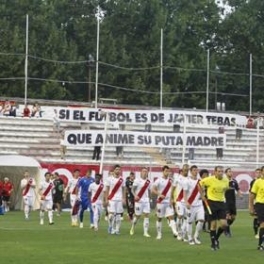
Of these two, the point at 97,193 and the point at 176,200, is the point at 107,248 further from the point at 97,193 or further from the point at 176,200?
the point at 97,193

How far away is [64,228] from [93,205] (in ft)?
4.35

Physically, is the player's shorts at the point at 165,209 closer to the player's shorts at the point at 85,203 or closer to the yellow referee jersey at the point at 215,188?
the yellow referee jersey at the point at 215,188

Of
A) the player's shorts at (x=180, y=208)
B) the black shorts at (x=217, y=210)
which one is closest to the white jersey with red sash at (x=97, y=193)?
the player's shorts at (x=180, y=208)

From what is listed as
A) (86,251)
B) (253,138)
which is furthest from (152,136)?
(86,251)

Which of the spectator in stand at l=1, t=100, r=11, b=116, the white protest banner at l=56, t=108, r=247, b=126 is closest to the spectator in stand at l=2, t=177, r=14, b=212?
the white protest banner at l=56, t=108, r=247, b=126

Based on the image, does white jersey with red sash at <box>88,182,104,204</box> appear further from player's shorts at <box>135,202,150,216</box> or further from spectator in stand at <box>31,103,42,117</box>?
spectator in stand at <box>31,103,42,117</box>

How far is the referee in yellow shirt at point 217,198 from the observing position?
78.4ft

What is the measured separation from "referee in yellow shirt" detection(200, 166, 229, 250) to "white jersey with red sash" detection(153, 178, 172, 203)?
12.0 ft

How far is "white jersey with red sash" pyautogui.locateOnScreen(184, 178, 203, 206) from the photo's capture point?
2638cm

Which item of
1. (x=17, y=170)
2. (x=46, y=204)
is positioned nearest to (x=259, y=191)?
(x=46, y=204)

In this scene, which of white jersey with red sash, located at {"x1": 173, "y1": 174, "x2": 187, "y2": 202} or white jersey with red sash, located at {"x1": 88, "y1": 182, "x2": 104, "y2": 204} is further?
white jersey with red sash, located at {"x1": 88, "y1": 182, "x2": 104, "y2": 204}

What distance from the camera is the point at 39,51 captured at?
252 feet

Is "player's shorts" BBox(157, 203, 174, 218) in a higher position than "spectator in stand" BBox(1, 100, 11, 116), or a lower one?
lower

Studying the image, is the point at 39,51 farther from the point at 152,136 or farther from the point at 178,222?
the point at 178,222
